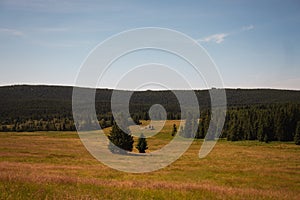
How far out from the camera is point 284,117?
347 feet

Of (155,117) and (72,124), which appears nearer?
(72,124)

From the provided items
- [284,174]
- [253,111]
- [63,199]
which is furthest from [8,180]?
[253,111]

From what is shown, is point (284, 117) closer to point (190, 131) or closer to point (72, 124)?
point (190, 131)

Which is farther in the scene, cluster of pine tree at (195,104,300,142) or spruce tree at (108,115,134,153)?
cluster of pine tree at (195,104,300,142)

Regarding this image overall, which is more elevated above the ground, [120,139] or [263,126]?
[263,126]

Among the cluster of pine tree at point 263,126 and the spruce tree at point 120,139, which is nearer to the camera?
the spruce tree at point 120,139

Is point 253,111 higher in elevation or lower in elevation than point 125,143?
higher

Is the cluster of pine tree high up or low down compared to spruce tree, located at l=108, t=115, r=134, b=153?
up

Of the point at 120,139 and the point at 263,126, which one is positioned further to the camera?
the point at 263,126

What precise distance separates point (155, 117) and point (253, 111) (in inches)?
1948

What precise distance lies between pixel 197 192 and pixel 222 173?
17556 millimetres

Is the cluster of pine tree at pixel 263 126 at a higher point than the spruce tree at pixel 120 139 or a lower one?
higher

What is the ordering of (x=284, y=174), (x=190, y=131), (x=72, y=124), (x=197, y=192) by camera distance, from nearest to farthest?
(x=197, y=192), (x=284, y=174), (x=190, y=131), (x=72, y=124)

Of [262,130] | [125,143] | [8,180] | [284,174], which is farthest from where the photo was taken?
[262,130]
